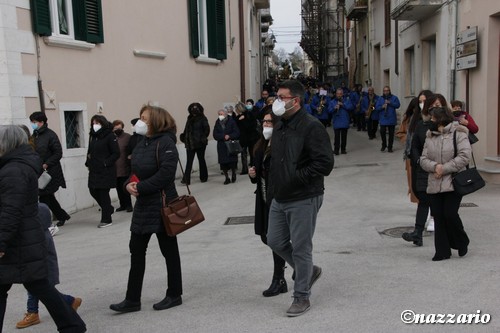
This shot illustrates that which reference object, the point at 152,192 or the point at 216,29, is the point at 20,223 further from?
the point at 216,29

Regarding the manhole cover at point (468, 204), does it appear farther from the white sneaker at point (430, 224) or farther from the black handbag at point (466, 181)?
the black handbag at point (466, 181)

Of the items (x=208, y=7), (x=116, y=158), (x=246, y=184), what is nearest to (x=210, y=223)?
(x=116, y=158)

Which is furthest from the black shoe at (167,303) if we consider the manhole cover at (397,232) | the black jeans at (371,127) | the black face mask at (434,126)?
the black jeans at (371,127)

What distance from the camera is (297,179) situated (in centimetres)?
421

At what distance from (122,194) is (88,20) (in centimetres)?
337

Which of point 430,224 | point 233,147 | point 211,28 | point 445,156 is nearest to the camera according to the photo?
point 445,156

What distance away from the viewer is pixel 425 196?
6.31 m

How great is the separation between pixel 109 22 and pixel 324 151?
834 cm

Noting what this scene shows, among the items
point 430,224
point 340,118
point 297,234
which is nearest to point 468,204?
point 430,224

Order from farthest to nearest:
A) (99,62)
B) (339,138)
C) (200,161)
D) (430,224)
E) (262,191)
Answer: (339,138) → (200,161) → (99,62) → (430,224) → (262,191)

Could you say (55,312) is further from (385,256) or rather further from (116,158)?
(116,158)

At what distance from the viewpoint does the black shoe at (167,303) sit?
4895 millimetres

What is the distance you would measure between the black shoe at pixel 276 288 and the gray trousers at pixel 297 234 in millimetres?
541

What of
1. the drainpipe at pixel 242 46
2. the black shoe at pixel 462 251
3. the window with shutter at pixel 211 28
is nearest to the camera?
the black shoe at pixel 462 251
